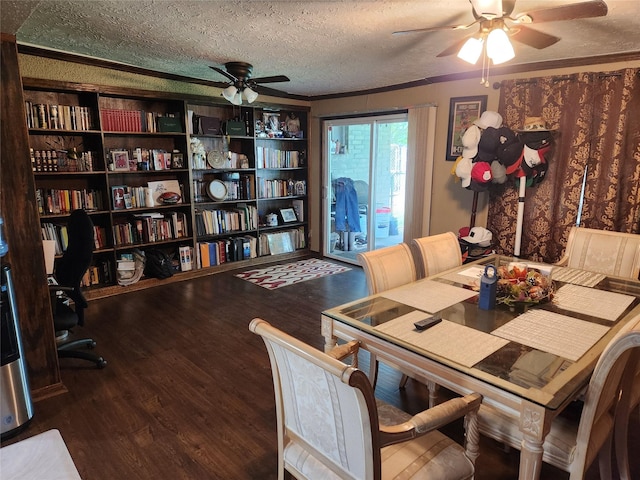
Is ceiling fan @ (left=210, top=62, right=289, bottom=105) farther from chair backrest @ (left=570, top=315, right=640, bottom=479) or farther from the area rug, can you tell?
chair backrest @ (left=570, top=315, right=640, bottom=479)

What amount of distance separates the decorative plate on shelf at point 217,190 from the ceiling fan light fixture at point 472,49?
3.44 m

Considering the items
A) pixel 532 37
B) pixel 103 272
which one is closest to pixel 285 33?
pixel 532 37

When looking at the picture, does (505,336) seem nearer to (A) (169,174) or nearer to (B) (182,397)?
(B) (182,397)

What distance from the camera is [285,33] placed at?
287 cm

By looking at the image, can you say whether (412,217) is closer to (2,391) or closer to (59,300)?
(59,300)

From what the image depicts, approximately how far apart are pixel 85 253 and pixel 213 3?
1.80m

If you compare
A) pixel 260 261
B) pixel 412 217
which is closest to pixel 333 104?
pixel 412 217

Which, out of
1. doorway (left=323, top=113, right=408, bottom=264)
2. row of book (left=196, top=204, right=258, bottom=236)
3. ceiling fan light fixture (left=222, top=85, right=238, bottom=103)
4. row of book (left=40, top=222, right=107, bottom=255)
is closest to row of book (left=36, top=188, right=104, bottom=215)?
row of book (left=40, top=222, right=107, bottom=255)

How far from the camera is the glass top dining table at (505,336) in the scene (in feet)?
4.12

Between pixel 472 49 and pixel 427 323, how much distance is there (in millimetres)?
1497

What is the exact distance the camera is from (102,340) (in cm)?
319

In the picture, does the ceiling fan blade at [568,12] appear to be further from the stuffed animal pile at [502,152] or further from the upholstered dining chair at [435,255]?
the stuffed animal pile at [502,152]

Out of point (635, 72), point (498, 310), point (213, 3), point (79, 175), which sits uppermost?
point (213, 3)

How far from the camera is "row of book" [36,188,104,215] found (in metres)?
3.83
